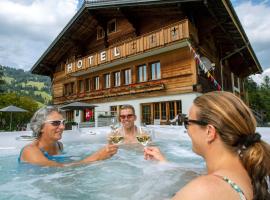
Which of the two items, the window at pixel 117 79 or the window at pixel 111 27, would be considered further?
the window at pixel 111 27

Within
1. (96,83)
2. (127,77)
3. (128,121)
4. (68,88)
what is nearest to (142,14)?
(127,77)

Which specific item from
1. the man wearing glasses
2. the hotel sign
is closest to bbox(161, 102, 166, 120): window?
the hotel sign

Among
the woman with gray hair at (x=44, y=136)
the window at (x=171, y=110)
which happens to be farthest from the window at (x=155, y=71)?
the woman with gray hair at (x=44, y=136)

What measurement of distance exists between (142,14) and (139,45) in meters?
2.68

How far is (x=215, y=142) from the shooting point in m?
1.24

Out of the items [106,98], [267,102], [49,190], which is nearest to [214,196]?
[49,190]

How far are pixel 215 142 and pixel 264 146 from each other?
224 mm

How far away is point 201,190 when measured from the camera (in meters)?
0.98

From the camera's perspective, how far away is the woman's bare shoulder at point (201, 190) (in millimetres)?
971

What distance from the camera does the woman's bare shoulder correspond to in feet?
3.18

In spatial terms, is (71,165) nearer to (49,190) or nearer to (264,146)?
(49,190)

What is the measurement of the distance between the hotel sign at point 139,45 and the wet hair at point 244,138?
11.3 metres

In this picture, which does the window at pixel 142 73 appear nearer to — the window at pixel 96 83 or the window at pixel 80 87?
the window at pixel 96 83

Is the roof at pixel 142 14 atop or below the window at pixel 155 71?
atop
